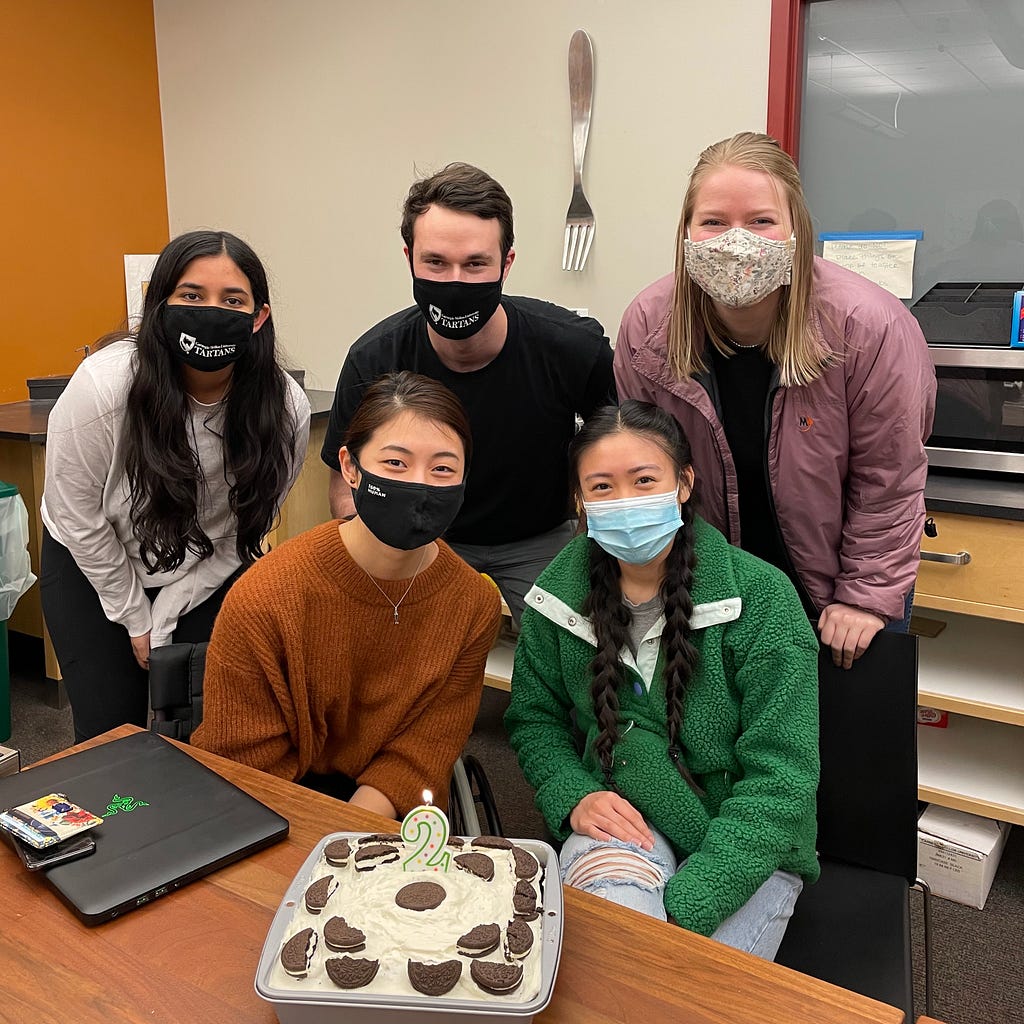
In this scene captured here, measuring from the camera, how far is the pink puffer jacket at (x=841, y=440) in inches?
61.0

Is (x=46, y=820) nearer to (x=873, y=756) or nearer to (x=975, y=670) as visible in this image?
(x=873, y=756)

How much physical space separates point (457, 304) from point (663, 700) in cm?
80

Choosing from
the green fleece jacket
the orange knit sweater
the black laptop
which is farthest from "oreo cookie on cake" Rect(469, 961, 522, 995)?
the orange knit sweater

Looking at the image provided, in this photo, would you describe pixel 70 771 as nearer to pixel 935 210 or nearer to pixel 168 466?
pixel 168 466

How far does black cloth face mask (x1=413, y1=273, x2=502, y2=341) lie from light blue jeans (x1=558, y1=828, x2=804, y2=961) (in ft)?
3.10

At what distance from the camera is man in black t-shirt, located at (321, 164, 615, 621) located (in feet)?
5.85

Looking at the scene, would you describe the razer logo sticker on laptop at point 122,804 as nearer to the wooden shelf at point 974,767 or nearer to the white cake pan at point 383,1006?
the white cake pan at point 383,1006

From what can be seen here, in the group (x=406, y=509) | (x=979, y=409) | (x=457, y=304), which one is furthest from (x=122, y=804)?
(x=979, y=409)

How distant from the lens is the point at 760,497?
172 cm

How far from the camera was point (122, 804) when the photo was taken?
1160 millimetres

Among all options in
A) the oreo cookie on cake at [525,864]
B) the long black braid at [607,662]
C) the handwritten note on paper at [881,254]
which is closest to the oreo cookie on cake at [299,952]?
the oreo cookie on cake at [525,864]

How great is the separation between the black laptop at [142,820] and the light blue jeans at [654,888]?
0.44 m

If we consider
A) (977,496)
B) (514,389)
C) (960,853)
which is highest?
(514,389)

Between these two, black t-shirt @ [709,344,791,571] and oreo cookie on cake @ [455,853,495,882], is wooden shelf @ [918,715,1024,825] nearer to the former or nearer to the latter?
black t-shirt @ [709,344,791,571]
